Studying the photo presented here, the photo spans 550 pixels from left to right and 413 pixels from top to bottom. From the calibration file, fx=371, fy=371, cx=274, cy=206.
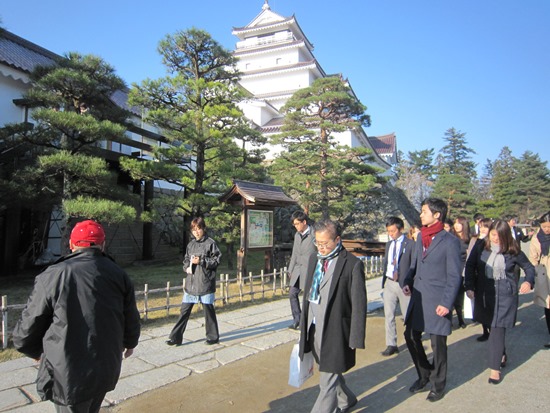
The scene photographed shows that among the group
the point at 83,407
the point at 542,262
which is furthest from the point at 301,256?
the point at 83,407

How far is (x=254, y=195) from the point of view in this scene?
316 inches

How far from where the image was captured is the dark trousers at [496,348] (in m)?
3.55

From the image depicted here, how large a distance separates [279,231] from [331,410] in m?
15.1

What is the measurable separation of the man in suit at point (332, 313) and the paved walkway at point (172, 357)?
1.76 m

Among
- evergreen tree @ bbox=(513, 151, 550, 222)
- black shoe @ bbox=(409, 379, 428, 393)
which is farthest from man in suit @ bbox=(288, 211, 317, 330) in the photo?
evergreen tree @ bbox=(513, 151, 550, 222)

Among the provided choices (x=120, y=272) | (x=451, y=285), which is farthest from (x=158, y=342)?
(x=451, y=285)

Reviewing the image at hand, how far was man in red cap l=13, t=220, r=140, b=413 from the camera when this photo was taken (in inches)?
79.4

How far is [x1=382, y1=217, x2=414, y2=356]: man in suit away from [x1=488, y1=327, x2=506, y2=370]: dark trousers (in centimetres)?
94

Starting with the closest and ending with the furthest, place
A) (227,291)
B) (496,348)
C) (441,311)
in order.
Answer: (441,311), (496,348), (227,291)

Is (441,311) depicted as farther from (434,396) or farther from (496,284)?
(496,284)

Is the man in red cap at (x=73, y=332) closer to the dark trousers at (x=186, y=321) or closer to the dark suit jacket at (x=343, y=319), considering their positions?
the dark suit jacket at (x=343, y=319)

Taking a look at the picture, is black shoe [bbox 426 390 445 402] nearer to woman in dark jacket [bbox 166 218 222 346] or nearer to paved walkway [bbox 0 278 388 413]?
paved walkway [bbox 0 278 388 413]

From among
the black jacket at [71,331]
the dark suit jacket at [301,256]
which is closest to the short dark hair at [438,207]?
the dark suit jacket at [301,256]

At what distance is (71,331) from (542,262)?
521 centimetres
